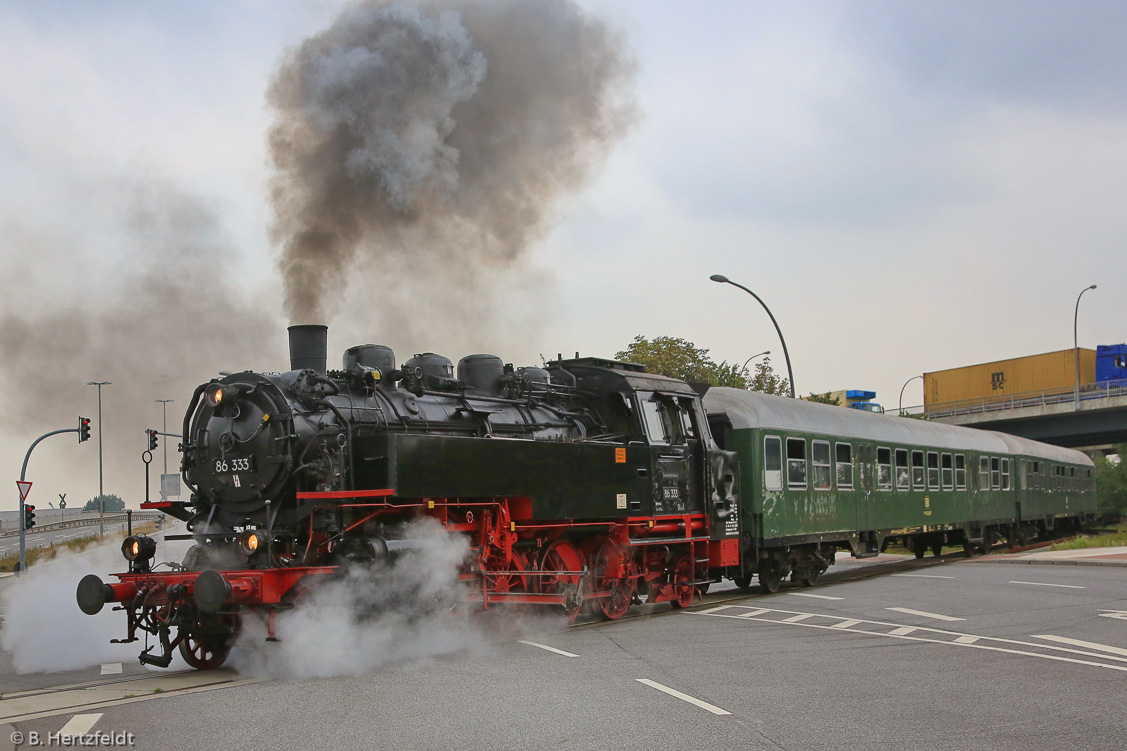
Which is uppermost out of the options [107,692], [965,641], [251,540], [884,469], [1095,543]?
[884,469]

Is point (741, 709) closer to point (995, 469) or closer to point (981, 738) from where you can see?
point (981, 738)

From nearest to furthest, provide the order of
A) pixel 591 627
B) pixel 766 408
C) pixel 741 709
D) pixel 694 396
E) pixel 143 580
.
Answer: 1. pixel 741 709
2. pixel 143 580
3. pixel 591 627
4. pixel 694 396
5. pixel 766 408

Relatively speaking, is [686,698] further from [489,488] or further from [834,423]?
[834,423]

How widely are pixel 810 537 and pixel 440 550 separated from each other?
8644mm

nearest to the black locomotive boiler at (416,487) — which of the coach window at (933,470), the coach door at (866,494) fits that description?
the coach door at (866,494)

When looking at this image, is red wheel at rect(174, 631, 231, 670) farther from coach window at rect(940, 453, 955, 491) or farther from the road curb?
the road curb

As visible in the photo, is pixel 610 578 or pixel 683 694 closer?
pixel 683 694

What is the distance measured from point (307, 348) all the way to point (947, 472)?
16.7m

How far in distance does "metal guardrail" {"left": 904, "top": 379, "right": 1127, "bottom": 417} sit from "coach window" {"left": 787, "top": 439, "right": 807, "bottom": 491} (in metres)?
32.8

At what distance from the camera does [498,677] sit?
27.3 feet

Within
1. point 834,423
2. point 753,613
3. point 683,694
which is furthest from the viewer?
point 834,423

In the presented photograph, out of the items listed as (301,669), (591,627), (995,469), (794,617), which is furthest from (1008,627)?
(995,469)

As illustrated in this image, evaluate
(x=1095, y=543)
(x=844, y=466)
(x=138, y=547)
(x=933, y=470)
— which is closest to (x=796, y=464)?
(x=844, y=466)

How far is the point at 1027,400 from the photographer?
51.4 meters
